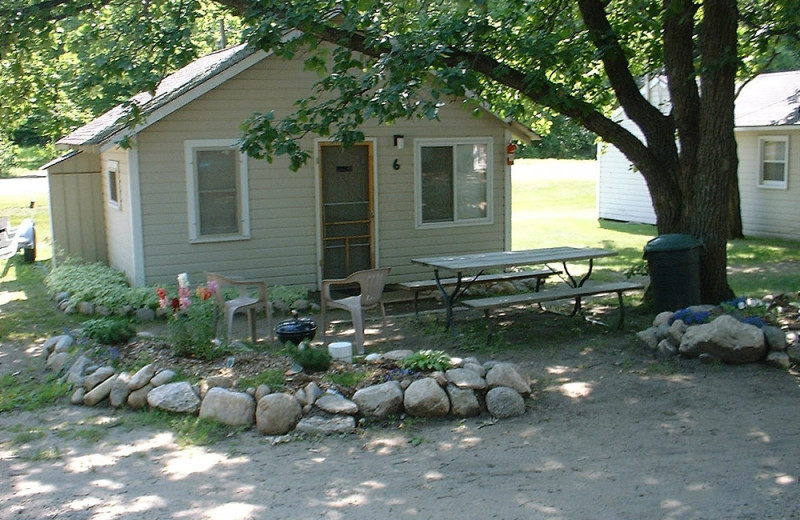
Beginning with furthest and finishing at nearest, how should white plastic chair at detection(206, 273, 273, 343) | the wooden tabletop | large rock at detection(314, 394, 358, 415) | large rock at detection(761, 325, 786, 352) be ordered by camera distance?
the wooden tabletop < white plastic chair at detection(206, 273, 273, 343) < large rock at detection(761, 325, 786, 352) < large rock at detection(314, 394, 358, 415)

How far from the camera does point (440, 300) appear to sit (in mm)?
13039

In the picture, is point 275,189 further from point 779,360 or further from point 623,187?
point 623,187

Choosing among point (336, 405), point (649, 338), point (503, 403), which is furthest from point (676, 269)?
point (336, 405)

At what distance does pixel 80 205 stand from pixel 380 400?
972 centimetres

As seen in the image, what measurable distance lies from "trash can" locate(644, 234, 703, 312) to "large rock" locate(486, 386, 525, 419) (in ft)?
12.0

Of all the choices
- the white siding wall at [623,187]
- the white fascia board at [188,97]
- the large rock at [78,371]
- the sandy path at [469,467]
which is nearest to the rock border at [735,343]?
the sandy path at [469,467]

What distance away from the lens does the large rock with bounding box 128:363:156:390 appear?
25.2 feet

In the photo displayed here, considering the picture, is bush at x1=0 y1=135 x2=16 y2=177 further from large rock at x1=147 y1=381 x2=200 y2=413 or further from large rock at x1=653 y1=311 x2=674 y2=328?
large rock at x1=653 y1=311 x2=674 y2=328

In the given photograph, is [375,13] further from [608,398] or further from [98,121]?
[98,121]

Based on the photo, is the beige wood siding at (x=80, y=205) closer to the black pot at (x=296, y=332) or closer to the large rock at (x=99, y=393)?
the black pot at (x=296, y=332)

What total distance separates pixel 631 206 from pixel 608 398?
16.7 meters

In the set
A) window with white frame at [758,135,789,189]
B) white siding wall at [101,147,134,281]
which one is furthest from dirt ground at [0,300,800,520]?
window with white frame at [758,135,789,189]

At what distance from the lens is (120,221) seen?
1359 centimetres

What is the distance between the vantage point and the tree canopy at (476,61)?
9.63m
